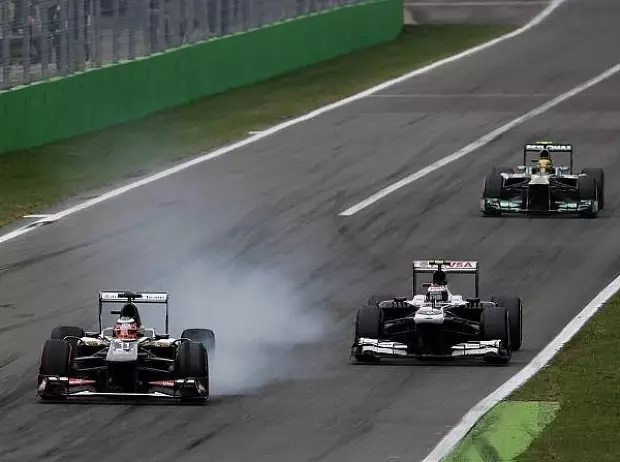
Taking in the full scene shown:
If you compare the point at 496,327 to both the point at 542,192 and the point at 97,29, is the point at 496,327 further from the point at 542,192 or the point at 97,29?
the point at 97,29

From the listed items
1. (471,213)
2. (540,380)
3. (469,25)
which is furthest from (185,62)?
(540,380)

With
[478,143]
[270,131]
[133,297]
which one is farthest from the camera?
[270,131]

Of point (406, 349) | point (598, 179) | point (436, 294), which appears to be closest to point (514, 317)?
point (436, 294)

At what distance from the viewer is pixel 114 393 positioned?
57.8 ft

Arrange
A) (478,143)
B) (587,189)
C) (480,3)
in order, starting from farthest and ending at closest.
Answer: (480,3) → (478,143) → (587,189)

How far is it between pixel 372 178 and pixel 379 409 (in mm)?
17327

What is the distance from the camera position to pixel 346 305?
2325cm

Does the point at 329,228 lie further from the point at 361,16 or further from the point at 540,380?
the point at 361,16

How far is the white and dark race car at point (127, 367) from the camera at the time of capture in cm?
1747

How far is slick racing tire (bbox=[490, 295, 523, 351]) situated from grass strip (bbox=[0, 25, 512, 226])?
11934mm

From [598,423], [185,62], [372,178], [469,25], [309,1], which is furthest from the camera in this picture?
[469,25]

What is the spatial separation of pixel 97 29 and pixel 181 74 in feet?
14.0

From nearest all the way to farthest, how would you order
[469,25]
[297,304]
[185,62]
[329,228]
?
1. [297,304]
2. [329,228]
3. [185,62]
4. [469,25]

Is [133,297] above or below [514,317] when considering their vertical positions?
above
